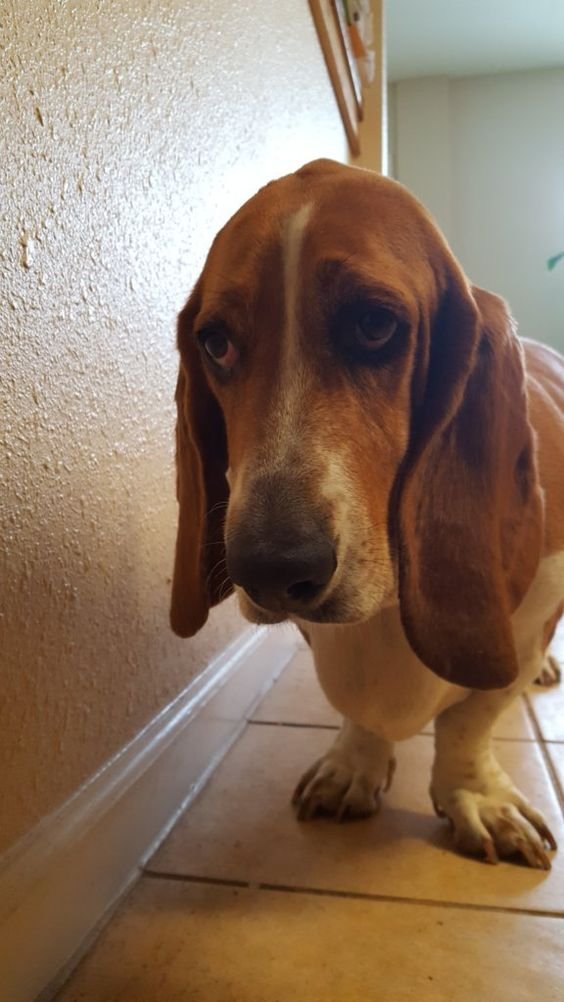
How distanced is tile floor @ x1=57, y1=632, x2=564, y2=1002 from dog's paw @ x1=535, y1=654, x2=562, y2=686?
509 mm

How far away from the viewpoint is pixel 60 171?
0.97 m

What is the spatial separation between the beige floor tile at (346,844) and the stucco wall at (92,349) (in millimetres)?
208

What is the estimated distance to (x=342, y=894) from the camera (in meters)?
1.15

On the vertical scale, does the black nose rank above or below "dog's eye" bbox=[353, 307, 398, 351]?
below

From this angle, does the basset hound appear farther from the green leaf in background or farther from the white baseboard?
the green leaf in background

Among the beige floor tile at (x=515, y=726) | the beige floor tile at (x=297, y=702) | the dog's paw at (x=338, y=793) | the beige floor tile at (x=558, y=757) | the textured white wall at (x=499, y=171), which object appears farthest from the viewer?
the textured white wall at (x=499, y=171)

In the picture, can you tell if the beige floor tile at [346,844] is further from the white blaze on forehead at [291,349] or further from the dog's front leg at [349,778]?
the white blaze on forehead at [291,349]

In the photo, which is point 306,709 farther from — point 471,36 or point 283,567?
point 471,36

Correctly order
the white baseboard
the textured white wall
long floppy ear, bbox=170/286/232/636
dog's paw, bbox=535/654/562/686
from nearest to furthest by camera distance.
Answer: the white baseboard → long floppy ear, bbox=170/286/232/636 → dog's paw, bbox=535/654/562/686 → the textured white wall

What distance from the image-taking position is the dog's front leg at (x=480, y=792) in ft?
4.06

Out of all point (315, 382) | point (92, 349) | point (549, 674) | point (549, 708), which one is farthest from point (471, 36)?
point (315, 382)

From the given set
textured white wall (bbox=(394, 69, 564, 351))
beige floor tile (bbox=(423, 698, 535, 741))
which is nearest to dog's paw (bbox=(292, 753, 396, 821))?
beige floor tile (bbox=(423, 698, 535, 741))

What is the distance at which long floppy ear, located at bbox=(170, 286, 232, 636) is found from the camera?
1.14 meters

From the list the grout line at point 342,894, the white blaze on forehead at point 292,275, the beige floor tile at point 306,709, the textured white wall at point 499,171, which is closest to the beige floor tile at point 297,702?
the beige floor tile at point 306,709
